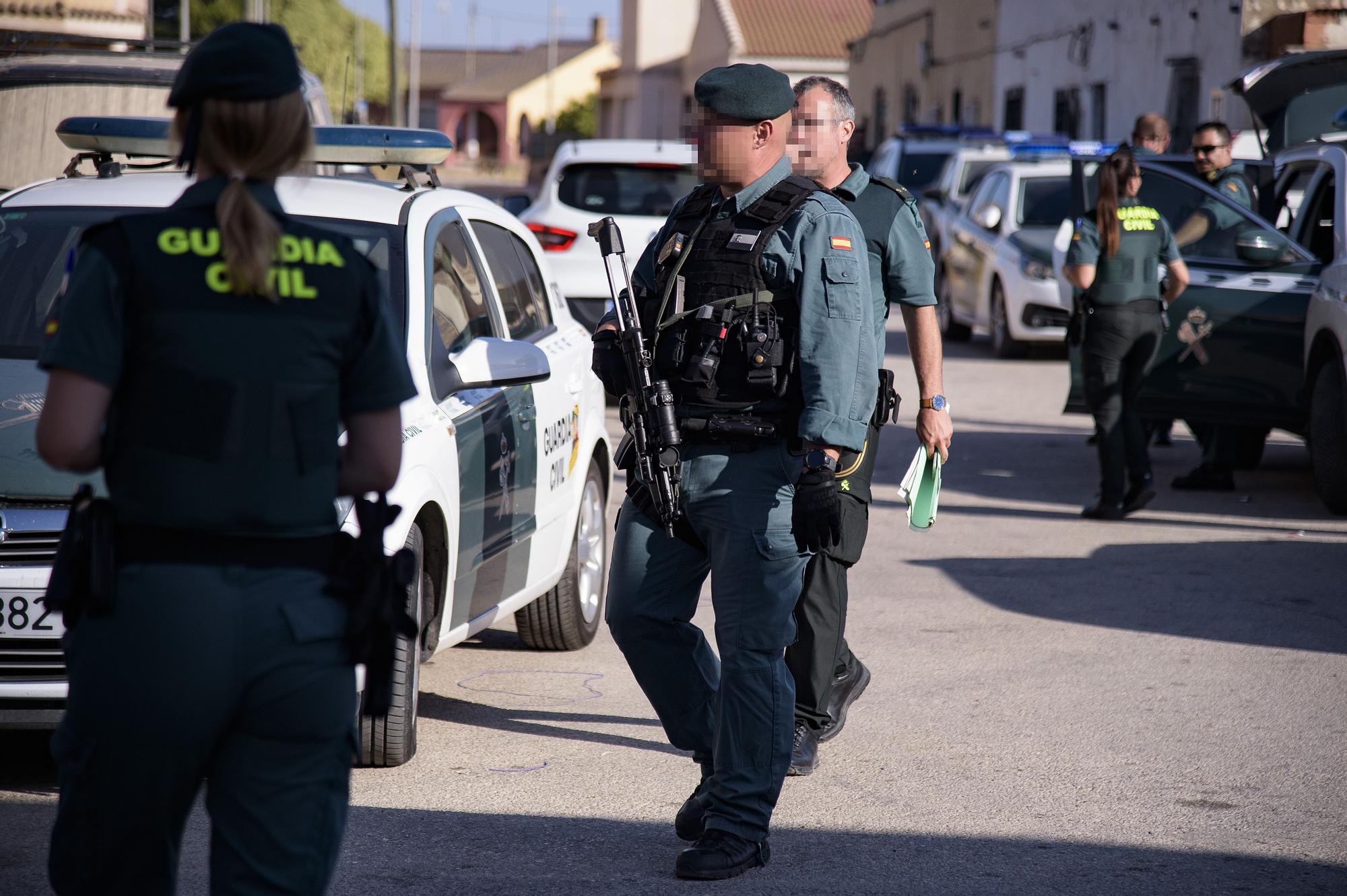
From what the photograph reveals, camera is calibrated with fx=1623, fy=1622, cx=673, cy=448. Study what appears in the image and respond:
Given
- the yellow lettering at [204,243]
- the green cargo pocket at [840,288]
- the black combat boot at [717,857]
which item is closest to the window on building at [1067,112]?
the green cargo pocket at [840,288]

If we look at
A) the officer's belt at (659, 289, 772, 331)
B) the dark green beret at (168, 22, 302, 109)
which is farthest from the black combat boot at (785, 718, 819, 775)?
the dark green beret at (168, 22, 302, 109)

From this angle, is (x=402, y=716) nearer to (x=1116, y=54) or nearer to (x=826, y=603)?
(x=826, y=603)

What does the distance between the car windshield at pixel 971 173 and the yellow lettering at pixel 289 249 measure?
641 inches

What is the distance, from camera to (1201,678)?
19.0 ft

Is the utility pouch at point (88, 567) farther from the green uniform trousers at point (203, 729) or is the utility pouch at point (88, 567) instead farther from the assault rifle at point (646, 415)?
the assault rifle at point (646, 415)

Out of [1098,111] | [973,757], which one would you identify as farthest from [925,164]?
[973,757]

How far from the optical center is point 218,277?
225 centimetres

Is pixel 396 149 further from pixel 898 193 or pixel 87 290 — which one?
pixel 87 290

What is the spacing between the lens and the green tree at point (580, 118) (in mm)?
83375

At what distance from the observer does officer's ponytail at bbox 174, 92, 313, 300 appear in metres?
2.23

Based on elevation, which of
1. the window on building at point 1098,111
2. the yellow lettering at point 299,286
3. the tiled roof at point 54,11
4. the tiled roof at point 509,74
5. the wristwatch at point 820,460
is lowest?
the wristwatch at point 820,460

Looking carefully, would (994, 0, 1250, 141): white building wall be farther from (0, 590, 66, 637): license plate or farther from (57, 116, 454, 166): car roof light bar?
(0, 590, 66, 637): license plate

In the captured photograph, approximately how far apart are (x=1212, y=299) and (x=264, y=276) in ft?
25.5

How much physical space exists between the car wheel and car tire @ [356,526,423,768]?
36.8ft
